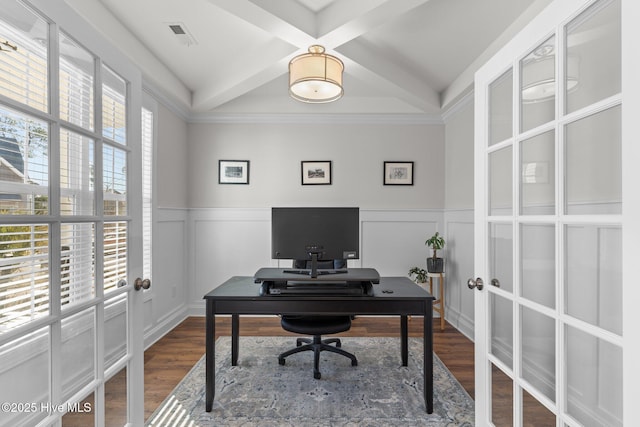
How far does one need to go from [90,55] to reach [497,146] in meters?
1.70

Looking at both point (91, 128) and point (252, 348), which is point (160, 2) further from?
point (252, 348)

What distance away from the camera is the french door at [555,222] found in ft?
3.05

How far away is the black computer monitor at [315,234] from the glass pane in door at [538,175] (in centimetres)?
97

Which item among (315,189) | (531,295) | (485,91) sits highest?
(485,91)

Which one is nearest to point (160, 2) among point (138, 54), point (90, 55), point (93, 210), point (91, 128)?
point (138, 54)

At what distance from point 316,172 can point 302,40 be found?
1.68m

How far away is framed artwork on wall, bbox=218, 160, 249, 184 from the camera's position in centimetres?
393

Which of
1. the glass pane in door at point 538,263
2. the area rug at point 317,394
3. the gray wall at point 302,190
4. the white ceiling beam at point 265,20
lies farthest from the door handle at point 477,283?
the gray wall at point 302,190

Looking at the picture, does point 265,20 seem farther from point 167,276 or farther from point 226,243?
point 167,276

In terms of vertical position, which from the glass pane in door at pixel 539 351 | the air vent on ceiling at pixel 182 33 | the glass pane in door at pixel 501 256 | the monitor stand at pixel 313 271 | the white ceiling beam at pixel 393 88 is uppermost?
the air vent on ceiling at pixel 182 33

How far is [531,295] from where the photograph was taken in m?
1.26

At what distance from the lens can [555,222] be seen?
1140 mm

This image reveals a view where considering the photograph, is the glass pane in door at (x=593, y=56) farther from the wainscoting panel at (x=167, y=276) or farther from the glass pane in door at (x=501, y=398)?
the wainscoting panel at (x=167, y=276)

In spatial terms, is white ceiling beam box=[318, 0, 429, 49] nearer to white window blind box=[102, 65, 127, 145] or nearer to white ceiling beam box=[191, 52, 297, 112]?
white ceiling beam box=[191, 52, 297, 112]
